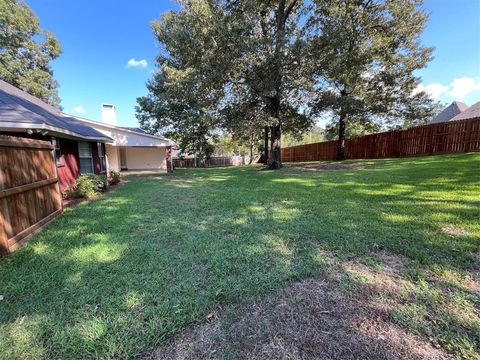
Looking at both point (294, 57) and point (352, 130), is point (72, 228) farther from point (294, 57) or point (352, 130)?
point (352, 130)

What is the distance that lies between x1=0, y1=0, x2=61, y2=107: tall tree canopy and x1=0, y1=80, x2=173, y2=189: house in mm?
12756

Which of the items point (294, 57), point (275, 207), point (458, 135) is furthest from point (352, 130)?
point (275, 207)

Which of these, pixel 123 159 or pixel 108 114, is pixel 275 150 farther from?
pixel 123 159

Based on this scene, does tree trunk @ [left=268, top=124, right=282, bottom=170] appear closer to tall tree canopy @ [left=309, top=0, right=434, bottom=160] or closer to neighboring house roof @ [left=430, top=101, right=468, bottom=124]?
tall tree canopy @ [left=309, top=0, right=434, bottom=160]

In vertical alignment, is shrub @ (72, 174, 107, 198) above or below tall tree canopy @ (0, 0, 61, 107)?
below

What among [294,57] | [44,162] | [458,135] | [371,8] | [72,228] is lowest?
[72,228]

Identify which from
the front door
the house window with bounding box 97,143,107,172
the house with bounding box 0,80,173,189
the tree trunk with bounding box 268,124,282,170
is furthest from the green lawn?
the front door

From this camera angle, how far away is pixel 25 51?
76.8 feet

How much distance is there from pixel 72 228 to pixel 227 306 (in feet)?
12.0

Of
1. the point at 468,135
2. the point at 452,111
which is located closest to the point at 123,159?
the point at 468,135

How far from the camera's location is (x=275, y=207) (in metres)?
4.87

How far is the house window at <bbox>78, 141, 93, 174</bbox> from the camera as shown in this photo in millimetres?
9938

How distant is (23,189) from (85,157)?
7.66m

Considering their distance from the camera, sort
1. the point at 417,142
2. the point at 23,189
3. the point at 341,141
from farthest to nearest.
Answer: the point at 341,141 → the point at 417,142 → the point at 23,189
